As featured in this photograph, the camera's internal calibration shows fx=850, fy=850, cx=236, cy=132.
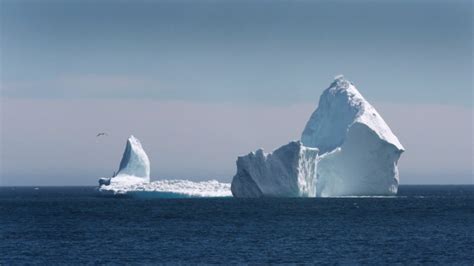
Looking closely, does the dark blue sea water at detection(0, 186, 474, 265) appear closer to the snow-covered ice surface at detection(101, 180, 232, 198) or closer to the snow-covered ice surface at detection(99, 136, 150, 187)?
the snow-covered ice surface at detection(101, 180, 232, 198)

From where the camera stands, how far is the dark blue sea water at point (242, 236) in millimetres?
38344

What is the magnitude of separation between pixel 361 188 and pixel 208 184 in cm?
1893

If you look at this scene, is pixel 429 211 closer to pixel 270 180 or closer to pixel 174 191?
pixel 270 180

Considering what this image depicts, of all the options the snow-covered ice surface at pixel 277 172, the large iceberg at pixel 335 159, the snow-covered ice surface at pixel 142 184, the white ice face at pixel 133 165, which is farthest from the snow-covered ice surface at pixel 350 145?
the white ice face at pixel 133 165

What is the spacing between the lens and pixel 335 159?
259 feet

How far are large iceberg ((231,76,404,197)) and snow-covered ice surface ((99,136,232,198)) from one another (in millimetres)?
11911

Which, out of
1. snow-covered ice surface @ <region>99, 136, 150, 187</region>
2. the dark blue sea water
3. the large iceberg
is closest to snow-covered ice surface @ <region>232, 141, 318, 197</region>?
the large iceberg

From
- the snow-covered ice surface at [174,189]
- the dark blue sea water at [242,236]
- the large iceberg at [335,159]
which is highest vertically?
the large iceberg at [335,159]

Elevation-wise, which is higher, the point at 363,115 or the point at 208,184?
the point at 363,115

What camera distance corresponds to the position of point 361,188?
266 feet

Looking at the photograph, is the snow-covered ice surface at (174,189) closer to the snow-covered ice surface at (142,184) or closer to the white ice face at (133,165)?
the snow-covered ice surface at (142,184)

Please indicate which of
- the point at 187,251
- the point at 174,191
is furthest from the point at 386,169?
the point at 187,251

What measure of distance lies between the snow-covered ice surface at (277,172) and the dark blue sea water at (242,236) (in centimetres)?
197

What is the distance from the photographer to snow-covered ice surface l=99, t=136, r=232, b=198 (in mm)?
89812
